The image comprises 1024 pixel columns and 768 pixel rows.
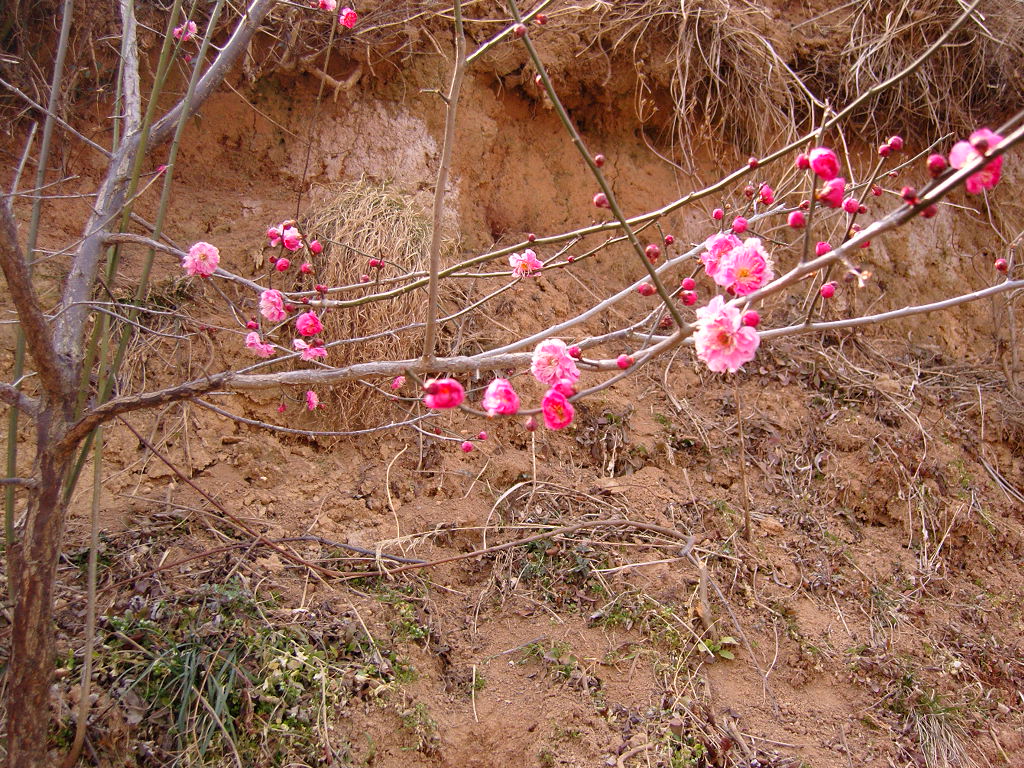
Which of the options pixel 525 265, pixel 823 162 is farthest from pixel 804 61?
pixel 823 162

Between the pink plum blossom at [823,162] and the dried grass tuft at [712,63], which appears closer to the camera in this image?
the pink plum blossom at [823,162]

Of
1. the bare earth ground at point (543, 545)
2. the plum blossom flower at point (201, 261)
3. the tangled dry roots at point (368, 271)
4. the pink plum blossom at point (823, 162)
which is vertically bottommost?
the bare earth ground at point (543, 545)

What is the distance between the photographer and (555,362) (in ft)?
4.82

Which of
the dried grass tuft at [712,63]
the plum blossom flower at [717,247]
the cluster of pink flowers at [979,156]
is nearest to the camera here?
the cluster of pink flowers at [979,156]

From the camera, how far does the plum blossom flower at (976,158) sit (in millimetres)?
1070

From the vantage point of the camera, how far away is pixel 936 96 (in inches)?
163

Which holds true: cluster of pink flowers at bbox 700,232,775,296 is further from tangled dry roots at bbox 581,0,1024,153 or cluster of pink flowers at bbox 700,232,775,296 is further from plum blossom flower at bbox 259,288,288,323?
tangled dry roots at bbox 581,0,1024,153

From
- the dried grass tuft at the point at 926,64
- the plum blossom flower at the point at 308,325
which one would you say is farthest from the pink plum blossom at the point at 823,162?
the dried grass tuft at the point at 926,64

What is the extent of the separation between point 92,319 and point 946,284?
4500 mm

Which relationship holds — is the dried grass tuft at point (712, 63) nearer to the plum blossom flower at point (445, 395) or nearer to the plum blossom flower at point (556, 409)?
the plum blossom flower at point (556, 409)

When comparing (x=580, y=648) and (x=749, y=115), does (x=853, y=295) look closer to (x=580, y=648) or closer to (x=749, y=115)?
(x=749, y=115)

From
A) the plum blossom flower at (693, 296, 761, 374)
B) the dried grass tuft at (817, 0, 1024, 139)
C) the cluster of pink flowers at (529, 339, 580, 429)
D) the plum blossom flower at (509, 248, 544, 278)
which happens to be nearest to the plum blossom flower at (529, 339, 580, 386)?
the cluster of pink flowers at (529, 339, 580, 429)

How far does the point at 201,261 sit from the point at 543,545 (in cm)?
151

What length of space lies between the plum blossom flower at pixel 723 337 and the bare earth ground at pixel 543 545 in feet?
4.54
